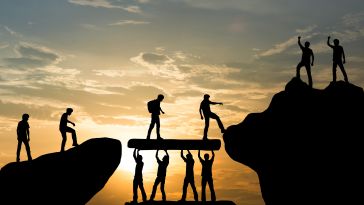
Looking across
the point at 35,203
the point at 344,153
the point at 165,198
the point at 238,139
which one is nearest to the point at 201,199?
the point at 165,198

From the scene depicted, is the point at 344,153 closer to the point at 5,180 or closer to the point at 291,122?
the point at 291,122

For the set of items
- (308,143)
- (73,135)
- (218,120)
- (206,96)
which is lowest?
(308,143)

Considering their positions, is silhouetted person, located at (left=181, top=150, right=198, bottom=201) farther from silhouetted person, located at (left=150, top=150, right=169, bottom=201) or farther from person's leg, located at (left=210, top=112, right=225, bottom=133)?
person's leg, located at (left=210, top=112, right=225, bottom=133)

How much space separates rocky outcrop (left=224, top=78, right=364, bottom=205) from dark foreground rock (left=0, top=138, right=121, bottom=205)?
6.84 m

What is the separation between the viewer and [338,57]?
74.4ft

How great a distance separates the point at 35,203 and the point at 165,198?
698cm

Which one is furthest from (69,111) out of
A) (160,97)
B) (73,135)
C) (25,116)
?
(160,97)

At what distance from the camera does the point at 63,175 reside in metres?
25.2

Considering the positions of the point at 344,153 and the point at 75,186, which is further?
the point at 75,186

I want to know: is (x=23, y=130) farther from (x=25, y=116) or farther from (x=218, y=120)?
(x=218, y=120)

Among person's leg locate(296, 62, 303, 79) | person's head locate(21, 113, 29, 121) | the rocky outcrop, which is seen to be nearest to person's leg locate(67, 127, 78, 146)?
person's head locate(21, 113, 29, 121)

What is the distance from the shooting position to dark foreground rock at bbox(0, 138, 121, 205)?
80.3ft

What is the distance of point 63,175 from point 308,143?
12.5 m

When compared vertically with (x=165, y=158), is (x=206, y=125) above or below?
above
